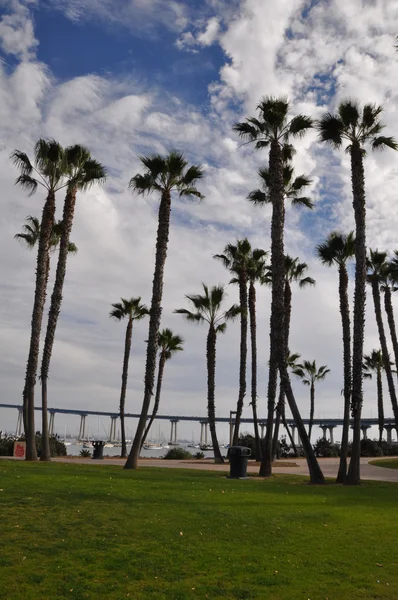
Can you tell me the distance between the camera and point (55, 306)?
2652cm

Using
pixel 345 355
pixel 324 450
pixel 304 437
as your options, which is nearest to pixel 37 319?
pixel 304 437

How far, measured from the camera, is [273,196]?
78.3ft

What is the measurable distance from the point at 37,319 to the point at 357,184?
1594 cm

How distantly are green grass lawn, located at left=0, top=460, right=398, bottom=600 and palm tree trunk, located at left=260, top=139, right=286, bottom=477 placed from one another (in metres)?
9.94

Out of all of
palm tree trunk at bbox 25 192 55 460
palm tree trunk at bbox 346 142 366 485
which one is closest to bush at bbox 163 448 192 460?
palm tree trunk at bbox 25 192 55 460

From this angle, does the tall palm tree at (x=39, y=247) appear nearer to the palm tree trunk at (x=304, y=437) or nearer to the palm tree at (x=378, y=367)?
the palm tree trunk at (x=304, y=437)

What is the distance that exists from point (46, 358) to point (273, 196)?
13.3m

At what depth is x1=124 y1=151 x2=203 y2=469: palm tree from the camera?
81.1ft

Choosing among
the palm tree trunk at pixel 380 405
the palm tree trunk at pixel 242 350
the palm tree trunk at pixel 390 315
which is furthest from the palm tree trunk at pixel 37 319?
the palm tree trunk at pixel 380 405

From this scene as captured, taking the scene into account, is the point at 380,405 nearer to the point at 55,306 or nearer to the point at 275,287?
the point at 275,287

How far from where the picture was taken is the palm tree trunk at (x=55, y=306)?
25766 mm

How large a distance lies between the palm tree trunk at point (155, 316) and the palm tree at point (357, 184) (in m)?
8.24

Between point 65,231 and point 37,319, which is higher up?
point 65,231

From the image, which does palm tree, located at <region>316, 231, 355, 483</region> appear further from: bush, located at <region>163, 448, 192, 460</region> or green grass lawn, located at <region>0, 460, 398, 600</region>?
bush, located at <region>163, 448, 192, 460</region>
